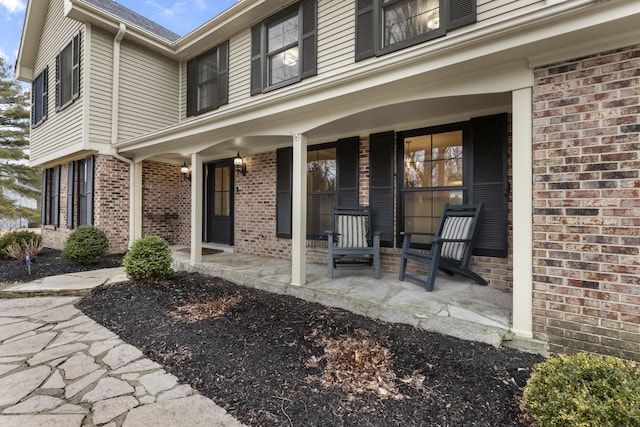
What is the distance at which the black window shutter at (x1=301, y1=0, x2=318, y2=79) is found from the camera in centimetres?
487

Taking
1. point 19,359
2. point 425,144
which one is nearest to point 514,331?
point 425,144

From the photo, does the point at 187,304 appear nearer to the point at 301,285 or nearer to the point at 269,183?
the point at 301,285

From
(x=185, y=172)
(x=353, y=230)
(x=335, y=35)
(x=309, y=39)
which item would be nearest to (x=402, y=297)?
(x=353, y=230)

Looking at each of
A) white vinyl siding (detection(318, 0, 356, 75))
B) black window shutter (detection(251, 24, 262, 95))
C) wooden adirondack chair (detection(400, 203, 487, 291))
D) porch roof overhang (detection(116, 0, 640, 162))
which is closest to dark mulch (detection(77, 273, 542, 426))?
wooden adirondack chair (detection(400, 203, 487, 291))

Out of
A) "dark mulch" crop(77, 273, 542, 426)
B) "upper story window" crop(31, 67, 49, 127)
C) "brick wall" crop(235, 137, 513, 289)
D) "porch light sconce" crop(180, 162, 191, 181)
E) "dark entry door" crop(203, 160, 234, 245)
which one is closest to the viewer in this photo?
"dark mulch" crop(77, 273, 542, 426)

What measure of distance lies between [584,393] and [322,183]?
4.16 metres

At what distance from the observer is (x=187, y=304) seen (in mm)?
3420

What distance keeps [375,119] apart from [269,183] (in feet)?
8.82

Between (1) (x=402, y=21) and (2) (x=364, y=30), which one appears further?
(2) (x=364, y=30)

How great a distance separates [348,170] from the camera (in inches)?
182

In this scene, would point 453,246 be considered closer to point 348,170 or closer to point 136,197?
point 348,170

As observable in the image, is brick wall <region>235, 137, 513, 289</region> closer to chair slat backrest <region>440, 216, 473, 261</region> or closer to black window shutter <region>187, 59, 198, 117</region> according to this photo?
chair slat backrest <region>440, 216, 473, 261</region>

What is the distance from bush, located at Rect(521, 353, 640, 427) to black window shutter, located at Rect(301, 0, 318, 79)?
476 cm

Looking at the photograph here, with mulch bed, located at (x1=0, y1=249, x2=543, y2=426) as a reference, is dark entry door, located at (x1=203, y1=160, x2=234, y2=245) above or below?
above
